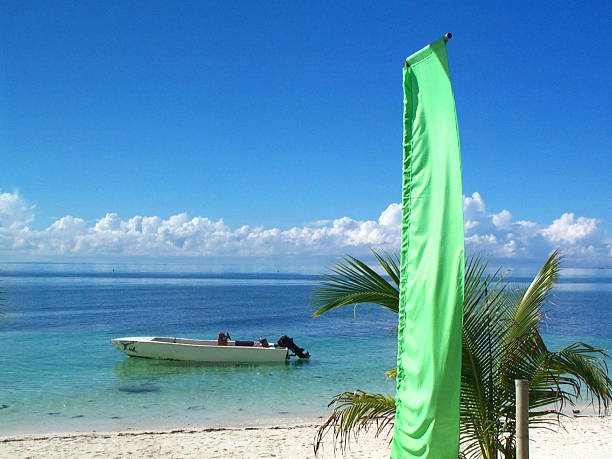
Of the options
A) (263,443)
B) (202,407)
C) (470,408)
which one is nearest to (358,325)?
(202,407)

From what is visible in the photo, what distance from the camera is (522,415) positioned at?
3.74 meters

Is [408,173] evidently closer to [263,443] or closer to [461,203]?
[461,203]

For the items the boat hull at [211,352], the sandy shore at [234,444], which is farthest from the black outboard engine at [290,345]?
the sandy shore at [234,444]

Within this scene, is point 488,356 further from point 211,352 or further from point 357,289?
point 211,352

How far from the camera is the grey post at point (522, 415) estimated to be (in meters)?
3.71

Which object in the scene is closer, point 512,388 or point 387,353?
point 512,388

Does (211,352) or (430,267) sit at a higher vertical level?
(430,267)

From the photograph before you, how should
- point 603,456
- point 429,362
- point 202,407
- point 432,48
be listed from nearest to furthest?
1. point 429,362
2. point 432,48
3. point 603,456
4. point 202,407

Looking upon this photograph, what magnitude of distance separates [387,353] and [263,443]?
56.7ft

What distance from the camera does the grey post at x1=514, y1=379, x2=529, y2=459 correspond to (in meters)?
3.71

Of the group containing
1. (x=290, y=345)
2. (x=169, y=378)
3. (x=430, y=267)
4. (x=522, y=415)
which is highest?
(x=430, y=267)

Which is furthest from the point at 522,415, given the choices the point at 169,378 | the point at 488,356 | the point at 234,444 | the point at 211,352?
the point at 211,352

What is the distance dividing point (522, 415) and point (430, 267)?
5.72ft

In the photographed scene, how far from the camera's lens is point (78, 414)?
49.5ft
